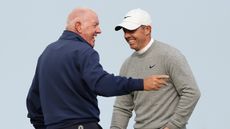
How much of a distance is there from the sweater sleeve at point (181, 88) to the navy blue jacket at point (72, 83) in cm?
74

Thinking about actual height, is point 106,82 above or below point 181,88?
above

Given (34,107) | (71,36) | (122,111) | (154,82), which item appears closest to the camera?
(154,82)

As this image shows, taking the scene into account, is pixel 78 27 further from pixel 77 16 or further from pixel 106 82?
pixel 106 82

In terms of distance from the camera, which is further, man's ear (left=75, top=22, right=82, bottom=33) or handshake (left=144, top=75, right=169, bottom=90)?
man's ear (left=75, top=22, right=82, bottom=33)

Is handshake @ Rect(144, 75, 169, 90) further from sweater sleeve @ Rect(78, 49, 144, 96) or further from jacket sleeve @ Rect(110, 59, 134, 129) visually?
jacket sleeve @ Rect(110, 59, 134, 129)

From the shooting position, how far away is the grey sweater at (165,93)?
19.1ft

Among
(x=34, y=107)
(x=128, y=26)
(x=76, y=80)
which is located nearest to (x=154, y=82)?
(x=76, y=80)

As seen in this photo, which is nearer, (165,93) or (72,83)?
(72,83)

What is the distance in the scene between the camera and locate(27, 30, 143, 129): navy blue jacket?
513 centimetres

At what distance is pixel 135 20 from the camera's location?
5938 millimetres

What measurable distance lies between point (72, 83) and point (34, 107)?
0.65m

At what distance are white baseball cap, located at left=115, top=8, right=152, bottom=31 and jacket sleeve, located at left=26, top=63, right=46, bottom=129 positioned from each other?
0.84 metres

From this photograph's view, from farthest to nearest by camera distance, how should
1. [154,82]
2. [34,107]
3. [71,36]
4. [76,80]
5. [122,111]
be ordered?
[122,111] < [34,107] < [71,36] < [76,80] < [154,82]

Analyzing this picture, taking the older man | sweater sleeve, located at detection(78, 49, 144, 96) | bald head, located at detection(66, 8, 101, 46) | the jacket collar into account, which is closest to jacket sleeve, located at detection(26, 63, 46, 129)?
the older man
